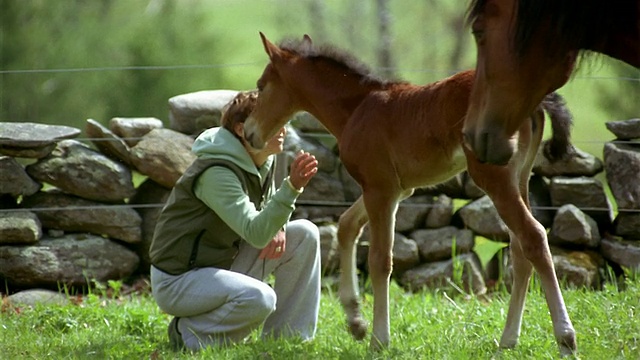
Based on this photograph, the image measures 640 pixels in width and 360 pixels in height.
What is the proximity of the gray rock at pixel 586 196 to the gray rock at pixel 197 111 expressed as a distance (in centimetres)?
258

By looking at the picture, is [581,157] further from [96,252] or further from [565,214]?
[96,252]

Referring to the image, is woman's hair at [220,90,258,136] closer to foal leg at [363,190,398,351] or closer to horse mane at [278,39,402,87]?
horse mane at [278,39,402,87]

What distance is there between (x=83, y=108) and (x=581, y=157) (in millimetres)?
16123

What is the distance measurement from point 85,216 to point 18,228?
19.7 inches

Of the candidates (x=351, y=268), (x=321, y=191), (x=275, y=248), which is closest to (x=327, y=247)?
(x=321, y=191)

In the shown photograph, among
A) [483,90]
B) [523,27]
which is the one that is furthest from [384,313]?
[523,27]

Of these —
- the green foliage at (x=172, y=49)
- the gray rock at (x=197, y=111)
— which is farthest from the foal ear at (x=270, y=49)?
the green foliage at (x=172, y=49)

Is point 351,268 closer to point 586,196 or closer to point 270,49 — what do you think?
point 270,49

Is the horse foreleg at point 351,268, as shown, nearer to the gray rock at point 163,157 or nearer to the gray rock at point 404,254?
the gray rock at point 404,254

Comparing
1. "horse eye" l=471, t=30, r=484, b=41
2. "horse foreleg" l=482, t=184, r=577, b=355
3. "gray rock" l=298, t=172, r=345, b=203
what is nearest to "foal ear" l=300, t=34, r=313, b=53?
"horse foreleg" l=482, t=184, r=577, b=355

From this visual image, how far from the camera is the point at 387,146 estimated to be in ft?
14.9

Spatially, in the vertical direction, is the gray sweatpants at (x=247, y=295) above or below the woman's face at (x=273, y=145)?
below

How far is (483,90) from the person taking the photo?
3590 millimetres

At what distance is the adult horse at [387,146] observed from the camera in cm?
404
